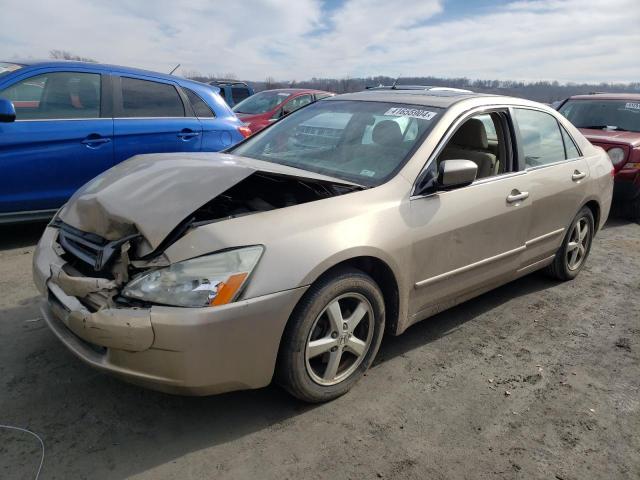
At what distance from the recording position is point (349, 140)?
3377mm

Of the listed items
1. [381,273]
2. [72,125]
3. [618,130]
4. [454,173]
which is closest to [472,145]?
[454,173]

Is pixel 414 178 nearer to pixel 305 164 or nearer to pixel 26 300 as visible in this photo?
pixel 305 164

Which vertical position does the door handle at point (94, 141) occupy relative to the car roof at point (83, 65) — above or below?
below

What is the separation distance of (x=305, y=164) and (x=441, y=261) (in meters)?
1.07

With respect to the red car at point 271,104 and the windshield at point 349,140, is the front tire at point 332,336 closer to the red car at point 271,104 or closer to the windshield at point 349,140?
the windshield at point 349,140

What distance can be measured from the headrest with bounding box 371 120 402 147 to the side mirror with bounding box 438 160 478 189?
38 centimetres

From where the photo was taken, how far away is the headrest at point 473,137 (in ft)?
12.8

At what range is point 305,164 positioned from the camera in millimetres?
3281

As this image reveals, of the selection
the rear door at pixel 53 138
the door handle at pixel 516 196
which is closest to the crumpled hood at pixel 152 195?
the door handle at pixel 516 196

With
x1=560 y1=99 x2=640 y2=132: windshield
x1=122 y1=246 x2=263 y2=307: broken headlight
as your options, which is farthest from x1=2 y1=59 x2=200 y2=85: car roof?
x1=560 y1=99 x2=640 y2=132: windshield


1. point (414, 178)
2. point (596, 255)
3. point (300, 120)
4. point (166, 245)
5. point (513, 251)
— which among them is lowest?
point (596, 255)

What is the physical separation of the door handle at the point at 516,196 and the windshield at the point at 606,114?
17.5 ft

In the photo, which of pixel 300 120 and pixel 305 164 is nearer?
pixel 305 164

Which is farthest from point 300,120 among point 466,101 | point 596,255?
point 596,255
